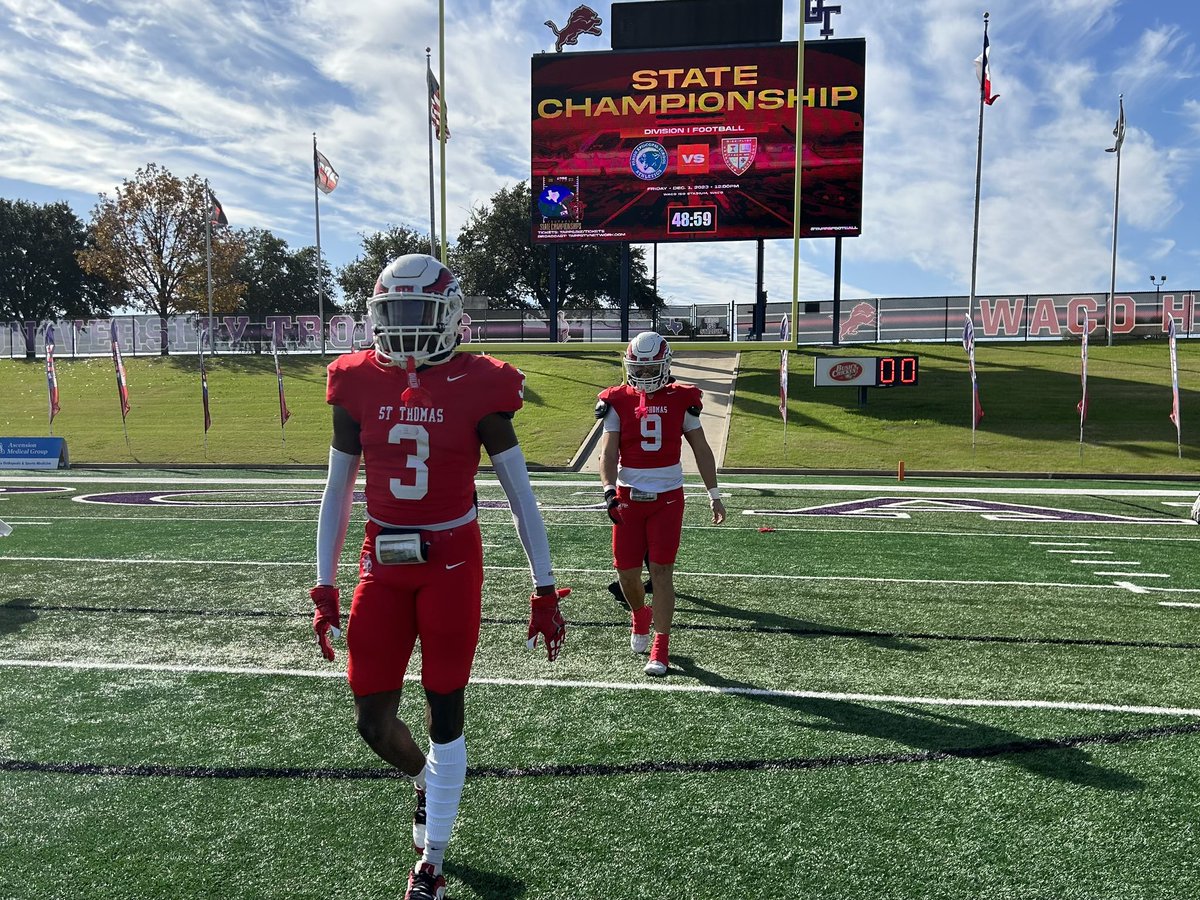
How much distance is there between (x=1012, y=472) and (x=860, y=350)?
1480 centimetres

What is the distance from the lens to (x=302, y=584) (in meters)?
7.47

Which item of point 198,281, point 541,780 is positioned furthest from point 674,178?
point 198,281

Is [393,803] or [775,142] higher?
[775,142]

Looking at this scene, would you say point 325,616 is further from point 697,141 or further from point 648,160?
point 697,141

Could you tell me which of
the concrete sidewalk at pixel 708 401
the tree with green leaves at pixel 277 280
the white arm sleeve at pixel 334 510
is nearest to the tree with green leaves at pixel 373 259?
the tree with green leaves at pixel 277 280

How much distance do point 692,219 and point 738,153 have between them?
6.75 feet

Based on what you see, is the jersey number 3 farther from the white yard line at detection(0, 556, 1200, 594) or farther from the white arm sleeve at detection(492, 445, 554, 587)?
the white yard line at detection(0, 556, 1200, 594)

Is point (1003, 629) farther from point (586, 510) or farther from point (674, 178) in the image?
point (674, 178)

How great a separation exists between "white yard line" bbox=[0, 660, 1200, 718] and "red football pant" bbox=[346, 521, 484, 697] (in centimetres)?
208

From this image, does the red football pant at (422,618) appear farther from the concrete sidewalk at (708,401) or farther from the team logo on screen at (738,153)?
the team logo on screen at (738,153)

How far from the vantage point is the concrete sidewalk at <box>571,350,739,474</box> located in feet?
63.3

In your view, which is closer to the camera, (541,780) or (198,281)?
(541,780)

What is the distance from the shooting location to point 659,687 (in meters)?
4.79

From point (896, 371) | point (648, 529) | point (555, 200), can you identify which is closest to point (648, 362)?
point (648, 529)
